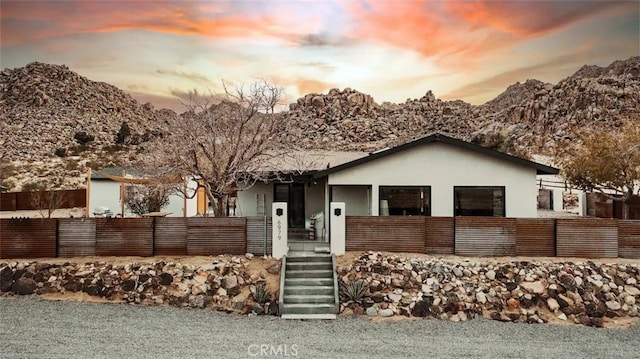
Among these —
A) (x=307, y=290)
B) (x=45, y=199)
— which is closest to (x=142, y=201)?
(x=45, y=199)

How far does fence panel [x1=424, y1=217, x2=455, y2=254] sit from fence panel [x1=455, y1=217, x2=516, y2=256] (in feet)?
0.60

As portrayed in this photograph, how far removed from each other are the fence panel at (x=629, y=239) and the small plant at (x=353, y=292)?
8.40 metres

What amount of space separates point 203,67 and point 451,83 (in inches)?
1196

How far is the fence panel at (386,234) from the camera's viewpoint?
13.6 meters

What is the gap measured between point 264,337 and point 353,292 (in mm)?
2927

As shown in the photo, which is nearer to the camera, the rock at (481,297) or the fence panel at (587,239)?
the rock at (481,297)

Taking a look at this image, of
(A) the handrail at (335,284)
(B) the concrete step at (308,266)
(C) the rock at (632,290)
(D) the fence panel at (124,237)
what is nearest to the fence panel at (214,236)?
(D) the fence panel at (124,237)

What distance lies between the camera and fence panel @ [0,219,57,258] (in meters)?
13.9

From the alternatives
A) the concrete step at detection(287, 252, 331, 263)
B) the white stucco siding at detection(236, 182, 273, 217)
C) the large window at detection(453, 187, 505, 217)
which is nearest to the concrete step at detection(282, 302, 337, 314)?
the concrete step at detection(287, 252, 331, 263)

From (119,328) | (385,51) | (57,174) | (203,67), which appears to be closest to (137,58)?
(203,67)

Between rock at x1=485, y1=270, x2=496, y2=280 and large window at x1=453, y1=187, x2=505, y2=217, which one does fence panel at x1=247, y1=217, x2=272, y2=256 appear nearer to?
rock at x1=485, y1=270, x2=496, y2=280

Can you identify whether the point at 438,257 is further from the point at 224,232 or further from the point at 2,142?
the point at 2,142

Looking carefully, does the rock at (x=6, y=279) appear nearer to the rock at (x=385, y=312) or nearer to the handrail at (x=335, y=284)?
the handrail at (x=335, y=284)

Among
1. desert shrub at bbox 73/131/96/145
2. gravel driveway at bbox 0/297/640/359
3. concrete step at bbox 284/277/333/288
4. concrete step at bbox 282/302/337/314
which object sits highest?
desert shrub at bbox 73/131/96/145
